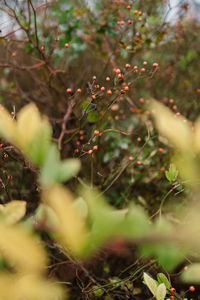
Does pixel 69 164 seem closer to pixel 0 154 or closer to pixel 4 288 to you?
pixel 4 288

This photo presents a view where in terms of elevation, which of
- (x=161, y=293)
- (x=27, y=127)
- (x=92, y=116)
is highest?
(x=27, y=127)

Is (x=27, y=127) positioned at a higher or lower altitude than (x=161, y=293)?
higher

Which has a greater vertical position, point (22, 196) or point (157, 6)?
point (157, 6)

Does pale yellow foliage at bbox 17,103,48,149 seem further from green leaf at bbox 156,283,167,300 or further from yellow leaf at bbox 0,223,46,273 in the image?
green leaf at bbox 156,283,167,300

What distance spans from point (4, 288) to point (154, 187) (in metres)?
1.27

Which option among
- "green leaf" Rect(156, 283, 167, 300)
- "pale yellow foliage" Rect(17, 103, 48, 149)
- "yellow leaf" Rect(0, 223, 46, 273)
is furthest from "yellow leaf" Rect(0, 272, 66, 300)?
"green leaf" Rect(156, 283, 167, 300)

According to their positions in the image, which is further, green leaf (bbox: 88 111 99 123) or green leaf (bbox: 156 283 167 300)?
green leaf (bbox: 88 111 99 123)

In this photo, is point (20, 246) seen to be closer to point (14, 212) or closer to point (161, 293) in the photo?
point (14, 212)

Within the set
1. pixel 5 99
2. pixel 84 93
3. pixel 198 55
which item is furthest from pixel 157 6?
pixel 5 99

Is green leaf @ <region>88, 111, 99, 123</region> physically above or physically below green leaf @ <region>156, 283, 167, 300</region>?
above

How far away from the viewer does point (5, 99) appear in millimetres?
1815

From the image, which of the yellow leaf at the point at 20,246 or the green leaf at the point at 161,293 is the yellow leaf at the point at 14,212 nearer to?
the yellow leaf at the point at 20,246

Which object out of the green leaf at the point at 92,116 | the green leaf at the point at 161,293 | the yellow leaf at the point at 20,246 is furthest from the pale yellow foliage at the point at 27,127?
the green leaf at the point at 92,116

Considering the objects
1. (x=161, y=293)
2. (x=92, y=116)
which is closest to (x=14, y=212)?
(x=161, y=293)
